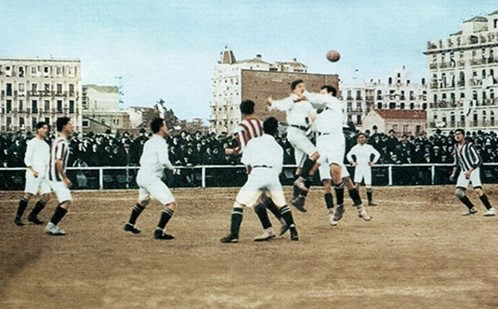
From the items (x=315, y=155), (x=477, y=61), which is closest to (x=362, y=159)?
(x=477, y=61)

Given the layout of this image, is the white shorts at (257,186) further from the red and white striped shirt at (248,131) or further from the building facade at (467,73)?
the building facade at (467,73)

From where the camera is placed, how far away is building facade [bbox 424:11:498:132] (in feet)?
70.8

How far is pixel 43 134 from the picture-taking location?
44.2 ft

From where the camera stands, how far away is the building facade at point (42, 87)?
1346 cm

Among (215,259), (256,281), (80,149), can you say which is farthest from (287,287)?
(80,149)

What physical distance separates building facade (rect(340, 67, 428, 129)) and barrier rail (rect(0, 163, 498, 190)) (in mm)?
6280

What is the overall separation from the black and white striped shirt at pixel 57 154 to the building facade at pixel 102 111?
7.29 ft

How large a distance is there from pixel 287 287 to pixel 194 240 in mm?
3996

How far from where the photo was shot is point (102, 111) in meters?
17.2

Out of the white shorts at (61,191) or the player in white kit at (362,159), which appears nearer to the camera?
the white shorts at (61,191)

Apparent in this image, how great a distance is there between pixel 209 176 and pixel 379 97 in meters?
28.9

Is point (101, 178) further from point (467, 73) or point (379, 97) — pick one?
point (379, 97)

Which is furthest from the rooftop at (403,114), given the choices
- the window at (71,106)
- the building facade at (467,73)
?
the window at (71,106)

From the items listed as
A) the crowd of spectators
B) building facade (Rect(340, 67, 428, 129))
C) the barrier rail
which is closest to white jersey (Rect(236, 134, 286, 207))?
the crowd of spectators
